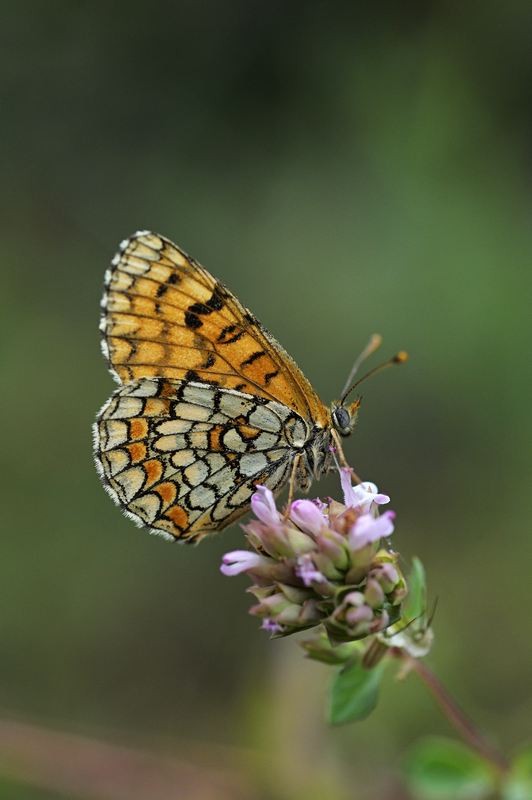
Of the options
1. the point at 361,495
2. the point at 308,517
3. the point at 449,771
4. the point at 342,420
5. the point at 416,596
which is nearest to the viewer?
the point at 308,517

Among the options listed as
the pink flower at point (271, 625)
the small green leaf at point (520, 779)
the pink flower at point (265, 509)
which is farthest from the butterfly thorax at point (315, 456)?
the small green leaf at point (520, 779)

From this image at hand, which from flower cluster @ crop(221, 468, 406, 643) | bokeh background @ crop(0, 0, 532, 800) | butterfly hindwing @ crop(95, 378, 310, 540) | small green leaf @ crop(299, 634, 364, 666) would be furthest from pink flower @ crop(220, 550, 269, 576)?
bokeh background @ crop(0, 0, 532, 800)

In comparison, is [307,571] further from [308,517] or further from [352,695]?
[352,695]

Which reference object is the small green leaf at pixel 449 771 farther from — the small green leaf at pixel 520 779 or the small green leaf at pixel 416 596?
the small green leaf at pixel 416 596

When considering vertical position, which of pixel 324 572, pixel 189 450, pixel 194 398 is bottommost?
pixel 324 572

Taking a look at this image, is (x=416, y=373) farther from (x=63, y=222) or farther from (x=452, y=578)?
(x=63, y=222)

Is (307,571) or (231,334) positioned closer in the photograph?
Answer: (307,571)

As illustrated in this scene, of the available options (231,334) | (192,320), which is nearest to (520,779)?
(231,334)
